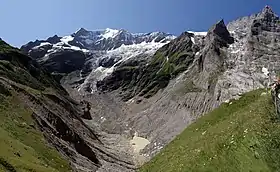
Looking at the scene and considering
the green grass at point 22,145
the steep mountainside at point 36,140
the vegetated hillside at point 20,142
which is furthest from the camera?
the steep mountainside at point 36,140

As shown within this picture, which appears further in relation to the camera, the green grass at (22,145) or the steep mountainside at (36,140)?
the steep mountainside at (36,140)

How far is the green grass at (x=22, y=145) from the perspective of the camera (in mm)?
58625

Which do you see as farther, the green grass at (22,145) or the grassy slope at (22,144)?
the grassy slope at (22,144)

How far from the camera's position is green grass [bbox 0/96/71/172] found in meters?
58.6

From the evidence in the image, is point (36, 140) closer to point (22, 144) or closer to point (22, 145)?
point (22, 144)

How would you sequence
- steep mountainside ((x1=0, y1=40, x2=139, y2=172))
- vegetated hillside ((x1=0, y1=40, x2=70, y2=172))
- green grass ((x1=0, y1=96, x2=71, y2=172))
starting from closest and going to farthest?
1. green grass ((x1=0, y1=96, x2=71, y2=172))
2. vegetated hillside ((x1=0, y1=40, x2=70, y2=172))
3. steep mountainside ((x1=0, y1=40, x2=139, y2=172))

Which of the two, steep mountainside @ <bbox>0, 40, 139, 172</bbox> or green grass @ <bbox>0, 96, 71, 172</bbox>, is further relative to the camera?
steep mountainside @ <bbox>0, 40, 139, 172</bbox>

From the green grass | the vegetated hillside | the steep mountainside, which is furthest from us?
the steep mountainside

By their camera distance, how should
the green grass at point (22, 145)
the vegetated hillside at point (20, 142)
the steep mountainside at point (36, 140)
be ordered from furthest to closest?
the steep mountainside at point (36, 140)
the vegetated hillside at point (20, 142)
the green grass at point (22, 145)

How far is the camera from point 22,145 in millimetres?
78500

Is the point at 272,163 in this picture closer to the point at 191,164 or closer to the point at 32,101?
the point at 191,164

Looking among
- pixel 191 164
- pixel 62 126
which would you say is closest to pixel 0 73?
pixel 62 126

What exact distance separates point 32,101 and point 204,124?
317ft

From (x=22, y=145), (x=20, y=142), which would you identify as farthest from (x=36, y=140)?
(x=22, y=145)
